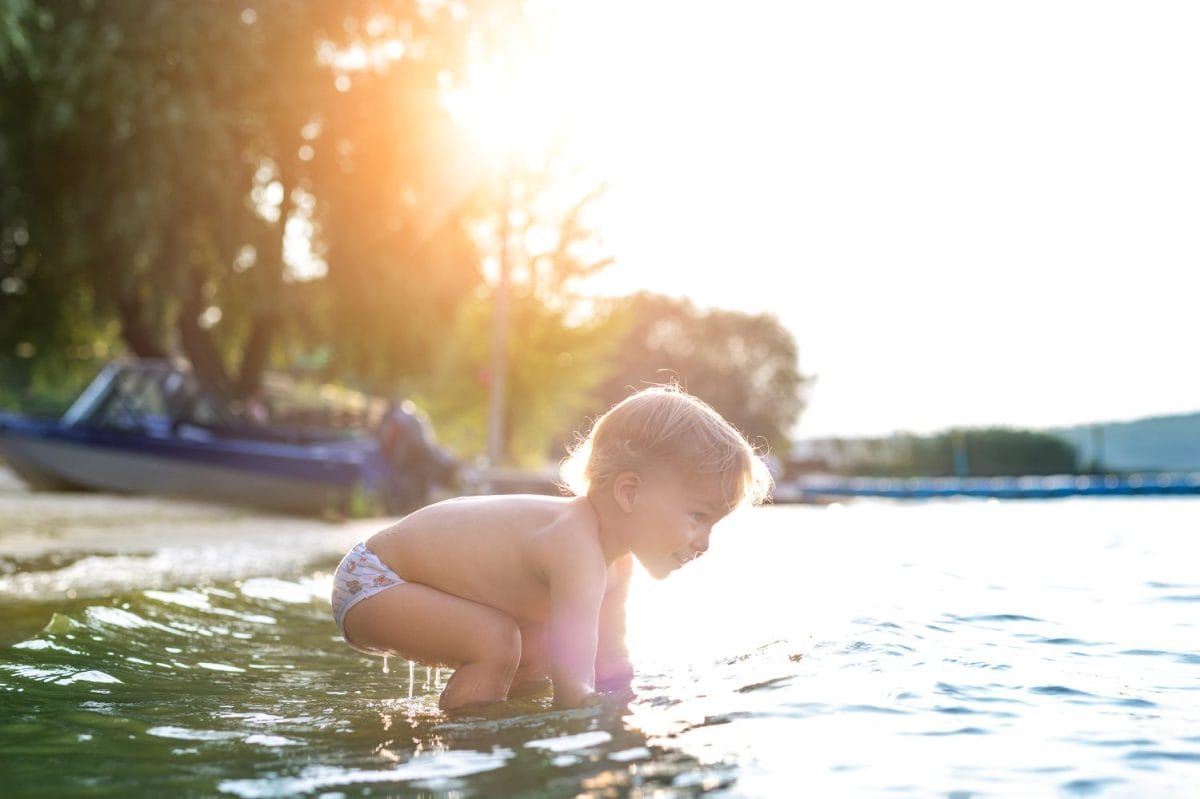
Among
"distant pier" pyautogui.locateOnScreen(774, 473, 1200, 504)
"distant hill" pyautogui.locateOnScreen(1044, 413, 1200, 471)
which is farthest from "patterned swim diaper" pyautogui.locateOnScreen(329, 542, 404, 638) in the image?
"distant hill" pyautogui.locateOnScreen(1044, 413, 1200, 471)

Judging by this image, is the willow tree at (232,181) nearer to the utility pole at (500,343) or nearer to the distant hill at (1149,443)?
the utility pole at (500,343)

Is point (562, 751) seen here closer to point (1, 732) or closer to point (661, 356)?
point (1, 732)

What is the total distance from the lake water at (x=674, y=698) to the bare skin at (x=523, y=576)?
0.17 meters

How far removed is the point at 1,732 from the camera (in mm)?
2975

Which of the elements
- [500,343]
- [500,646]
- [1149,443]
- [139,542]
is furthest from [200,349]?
[1149,443]

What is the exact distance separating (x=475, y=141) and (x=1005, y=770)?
16.7 meters

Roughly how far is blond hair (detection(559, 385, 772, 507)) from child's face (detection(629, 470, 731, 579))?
31 millimetres

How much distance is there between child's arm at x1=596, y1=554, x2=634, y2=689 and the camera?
152 inches

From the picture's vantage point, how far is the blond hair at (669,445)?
3465mm

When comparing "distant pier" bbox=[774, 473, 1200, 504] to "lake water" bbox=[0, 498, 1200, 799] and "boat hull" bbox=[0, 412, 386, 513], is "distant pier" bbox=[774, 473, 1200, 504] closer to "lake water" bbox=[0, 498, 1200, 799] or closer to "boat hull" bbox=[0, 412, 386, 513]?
"boat hull" bbox=[0, 412, 386, 513]

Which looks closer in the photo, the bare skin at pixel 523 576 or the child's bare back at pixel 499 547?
the bare skin at pixel 523 576

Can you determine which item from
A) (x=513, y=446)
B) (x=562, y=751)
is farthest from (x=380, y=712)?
(x=513, y=446)

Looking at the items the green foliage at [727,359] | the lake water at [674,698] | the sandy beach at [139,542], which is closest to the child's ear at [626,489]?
the lake water at [674,698]

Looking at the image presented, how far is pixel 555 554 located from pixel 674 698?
1.78 ft
